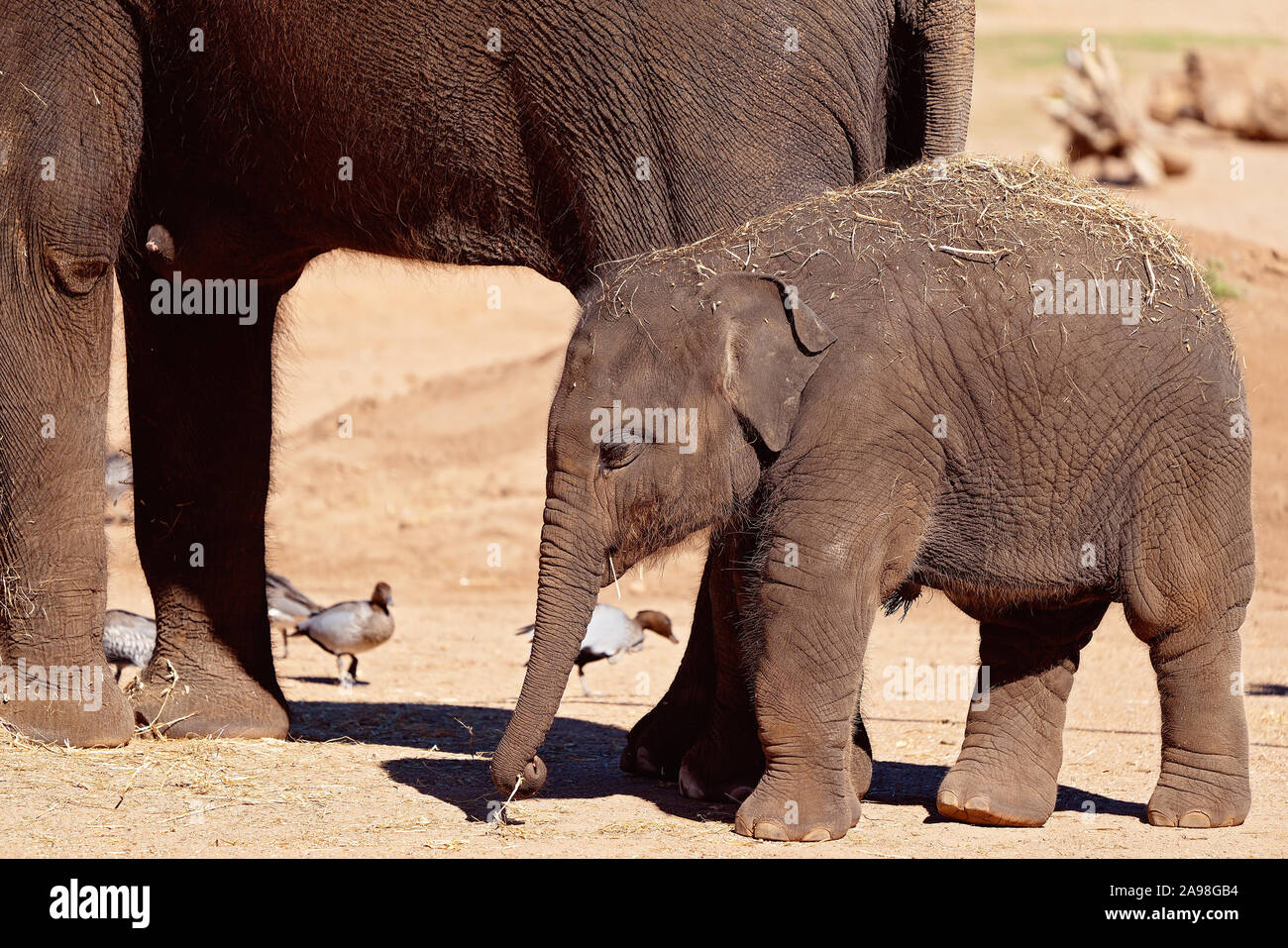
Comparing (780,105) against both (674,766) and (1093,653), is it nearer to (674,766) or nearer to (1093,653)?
(674,766)

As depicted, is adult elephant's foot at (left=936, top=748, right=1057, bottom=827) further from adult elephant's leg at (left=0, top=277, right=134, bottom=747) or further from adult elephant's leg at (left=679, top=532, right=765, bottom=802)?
adult elephant's leg at (left=0, top=277, right=134, bottom=747)

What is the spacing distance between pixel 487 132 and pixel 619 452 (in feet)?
4.21

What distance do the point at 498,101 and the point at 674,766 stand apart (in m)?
2.56

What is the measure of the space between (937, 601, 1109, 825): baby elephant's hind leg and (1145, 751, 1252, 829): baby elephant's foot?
0.40 meters

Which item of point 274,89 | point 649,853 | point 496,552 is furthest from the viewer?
point 496,552

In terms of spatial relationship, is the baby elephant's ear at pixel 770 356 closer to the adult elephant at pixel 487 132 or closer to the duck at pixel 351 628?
the adult elephant at pixel 487 132

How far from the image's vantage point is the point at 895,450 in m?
5.54

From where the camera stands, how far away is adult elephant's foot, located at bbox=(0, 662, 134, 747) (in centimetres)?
677

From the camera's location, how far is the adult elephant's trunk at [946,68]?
6.31 metres

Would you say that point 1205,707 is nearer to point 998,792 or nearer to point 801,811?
point 998,792

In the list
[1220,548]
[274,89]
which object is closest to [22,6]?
[274,89]

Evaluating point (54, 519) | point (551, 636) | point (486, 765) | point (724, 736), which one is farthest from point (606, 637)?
point (551, 636)

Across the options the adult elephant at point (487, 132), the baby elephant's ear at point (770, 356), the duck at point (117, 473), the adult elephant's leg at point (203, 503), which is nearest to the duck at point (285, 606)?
the adult elephant's leg at point (203, 503)

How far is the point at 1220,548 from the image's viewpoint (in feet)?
18.8
